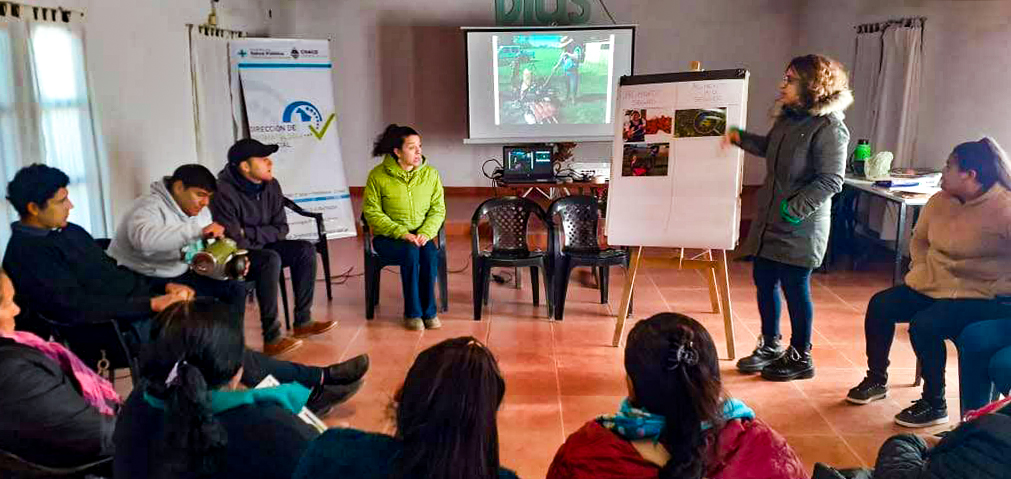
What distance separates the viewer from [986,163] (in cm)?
266

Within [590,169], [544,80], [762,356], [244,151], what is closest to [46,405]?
[244,151]

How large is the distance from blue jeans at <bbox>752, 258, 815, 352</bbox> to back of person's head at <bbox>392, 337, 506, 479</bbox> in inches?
93.2

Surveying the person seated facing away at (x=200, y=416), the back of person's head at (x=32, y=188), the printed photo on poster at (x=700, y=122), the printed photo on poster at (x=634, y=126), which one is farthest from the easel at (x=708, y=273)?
the back of person's head at (x=32, y=188)

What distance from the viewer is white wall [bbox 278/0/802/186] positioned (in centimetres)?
645

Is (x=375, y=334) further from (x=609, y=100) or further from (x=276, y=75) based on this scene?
(x=609, y=100)

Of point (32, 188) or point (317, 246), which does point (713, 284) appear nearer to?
point (317, 246)

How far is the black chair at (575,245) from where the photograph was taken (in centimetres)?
427

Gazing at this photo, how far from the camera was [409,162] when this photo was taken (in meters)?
4.19

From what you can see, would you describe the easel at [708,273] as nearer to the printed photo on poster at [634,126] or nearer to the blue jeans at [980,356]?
the printed photo on poster at [634,126]

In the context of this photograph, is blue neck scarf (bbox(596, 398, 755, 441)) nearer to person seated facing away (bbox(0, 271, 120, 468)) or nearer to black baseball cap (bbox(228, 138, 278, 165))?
person seated facing away (bbox(0, 271, 120, 468))

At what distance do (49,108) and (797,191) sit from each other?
11.0ft

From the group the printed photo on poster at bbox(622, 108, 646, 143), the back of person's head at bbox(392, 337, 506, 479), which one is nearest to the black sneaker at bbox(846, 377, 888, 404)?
the printed photo on poster at bbox(622, 108, 646, 143)

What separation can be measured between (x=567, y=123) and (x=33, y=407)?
5.14 m

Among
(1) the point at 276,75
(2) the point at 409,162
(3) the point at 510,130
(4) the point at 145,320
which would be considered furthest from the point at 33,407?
(3) the point at 510,130
